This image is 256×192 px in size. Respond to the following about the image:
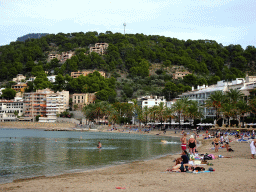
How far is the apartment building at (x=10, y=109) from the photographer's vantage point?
451 feet

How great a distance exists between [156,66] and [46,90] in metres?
63.9

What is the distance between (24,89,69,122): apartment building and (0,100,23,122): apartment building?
323cm

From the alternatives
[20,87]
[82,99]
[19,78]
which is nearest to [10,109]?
[20,87]

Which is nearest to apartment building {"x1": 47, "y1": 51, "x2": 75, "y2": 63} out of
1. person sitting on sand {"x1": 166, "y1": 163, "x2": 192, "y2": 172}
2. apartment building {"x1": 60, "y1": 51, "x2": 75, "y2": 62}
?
apartment building {"x1": 60, "y1": 51, "x2": 75, "y2": 62}

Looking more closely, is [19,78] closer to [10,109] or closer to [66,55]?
[66,55]

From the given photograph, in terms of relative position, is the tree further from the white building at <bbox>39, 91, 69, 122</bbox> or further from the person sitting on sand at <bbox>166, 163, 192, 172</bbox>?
the person sitting on sand at <bbox>166, 163, 192, 172</bbox>

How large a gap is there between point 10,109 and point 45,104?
15756 mm

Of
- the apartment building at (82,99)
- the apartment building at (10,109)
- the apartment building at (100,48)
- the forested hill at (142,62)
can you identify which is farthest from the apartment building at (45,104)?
the apartment building at (100,48)

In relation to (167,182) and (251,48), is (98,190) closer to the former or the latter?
(167,182)

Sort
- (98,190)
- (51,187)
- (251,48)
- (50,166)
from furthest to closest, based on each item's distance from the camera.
A: 1. (251,48)
2. (50,166)
3. (51,187)
4. (98,190)

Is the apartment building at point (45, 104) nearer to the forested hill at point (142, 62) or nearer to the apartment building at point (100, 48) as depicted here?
the forested hill at point (142, 62)

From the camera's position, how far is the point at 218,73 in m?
167

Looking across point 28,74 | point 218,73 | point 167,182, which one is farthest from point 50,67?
point 167,182

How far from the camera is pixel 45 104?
456ft
